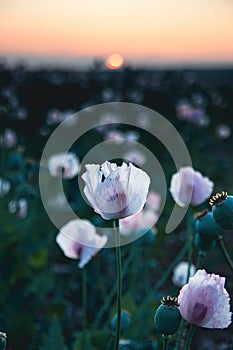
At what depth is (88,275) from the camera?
2.64 m

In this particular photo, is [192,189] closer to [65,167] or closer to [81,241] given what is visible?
[81,241]

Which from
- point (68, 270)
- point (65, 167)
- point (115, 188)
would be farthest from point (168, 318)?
point (68, 270)

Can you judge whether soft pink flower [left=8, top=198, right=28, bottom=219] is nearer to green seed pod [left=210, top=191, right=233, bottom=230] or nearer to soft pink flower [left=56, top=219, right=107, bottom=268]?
soft pink flower [left=56, top=219, right=107, bottom=268]

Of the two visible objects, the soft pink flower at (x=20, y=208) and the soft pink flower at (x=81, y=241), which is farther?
the soft pink flower at (x=20, y=208)

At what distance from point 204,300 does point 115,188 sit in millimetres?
202

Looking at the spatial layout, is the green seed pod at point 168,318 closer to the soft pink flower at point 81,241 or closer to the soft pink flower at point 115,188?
the soft pink flower at point 115,188

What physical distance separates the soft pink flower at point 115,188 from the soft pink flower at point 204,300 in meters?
0.14

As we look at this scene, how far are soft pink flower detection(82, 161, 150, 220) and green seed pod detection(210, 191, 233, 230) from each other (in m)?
0.14

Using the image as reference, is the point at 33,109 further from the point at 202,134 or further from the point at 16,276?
the point at 16,276

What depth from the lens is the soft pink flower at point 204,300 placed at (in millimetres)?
912

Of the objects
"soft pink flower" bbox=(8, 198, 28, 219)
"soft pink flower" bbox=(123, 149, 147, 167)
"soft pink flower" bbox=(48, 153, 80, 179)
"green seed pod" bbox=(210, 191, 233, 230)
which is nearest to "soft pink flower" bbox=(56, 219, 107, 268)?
"green seed pod" bbox=(210, 191, 233, 230)

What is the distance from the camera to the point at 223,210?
1.03 metres

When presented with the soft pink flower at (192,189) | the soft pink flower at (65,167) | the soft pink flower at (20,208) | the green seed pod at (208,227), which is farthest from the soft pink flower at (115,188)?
the soft pink flower at (20,208)

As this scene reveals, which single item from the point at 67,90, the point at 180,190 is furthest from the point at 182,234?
the point at 67,90
